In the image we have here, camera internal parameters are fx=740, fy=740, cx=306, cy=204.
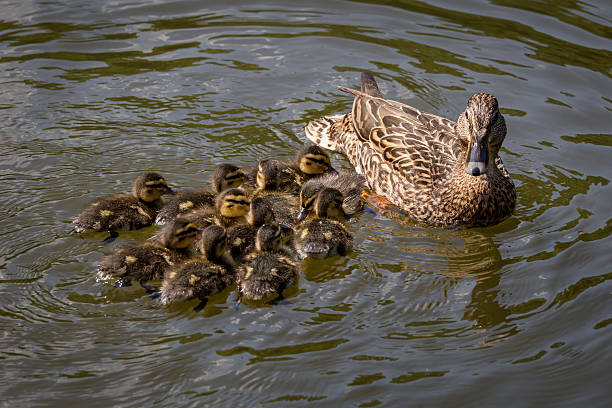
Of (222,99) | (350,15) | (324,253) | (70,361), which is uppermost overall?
(350,15)

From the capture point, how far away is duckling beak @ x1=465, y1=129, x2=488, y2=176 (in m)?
4.93

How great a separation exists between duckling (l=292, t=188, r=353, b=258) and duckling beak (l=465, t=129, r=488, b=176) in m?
0.91

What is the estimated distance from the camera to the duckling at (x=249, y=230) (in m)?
4.80

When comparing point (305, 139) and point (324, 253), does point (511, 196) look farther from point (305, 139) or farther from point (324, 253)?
point (305, 139)

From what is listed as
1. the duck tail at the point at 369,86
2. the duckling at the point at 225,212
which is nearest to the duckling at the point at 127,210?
the duckling at the point at 225,212

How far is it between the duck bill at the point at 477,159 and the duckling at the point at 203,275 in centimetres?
171

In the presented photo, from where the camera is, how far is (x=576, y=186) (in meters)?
5.79

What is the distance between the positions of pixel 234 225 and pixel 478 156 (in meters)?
1.70

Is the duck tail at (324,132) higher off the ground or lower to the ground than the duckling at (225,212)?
higher

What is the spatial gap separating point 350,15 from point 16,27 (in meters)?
3.63

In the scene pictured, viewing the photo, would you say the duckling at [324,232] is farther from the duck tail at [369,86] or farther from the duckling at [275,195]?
the duck tail at [369,86]

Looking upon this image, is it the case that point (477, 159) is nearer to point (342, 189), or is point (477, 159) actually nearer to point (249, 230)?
point (342, 189)

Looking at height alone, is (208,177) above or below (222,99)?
below

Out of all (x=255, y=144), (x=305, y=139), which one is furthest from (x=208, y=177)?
(x=305, y=139)
